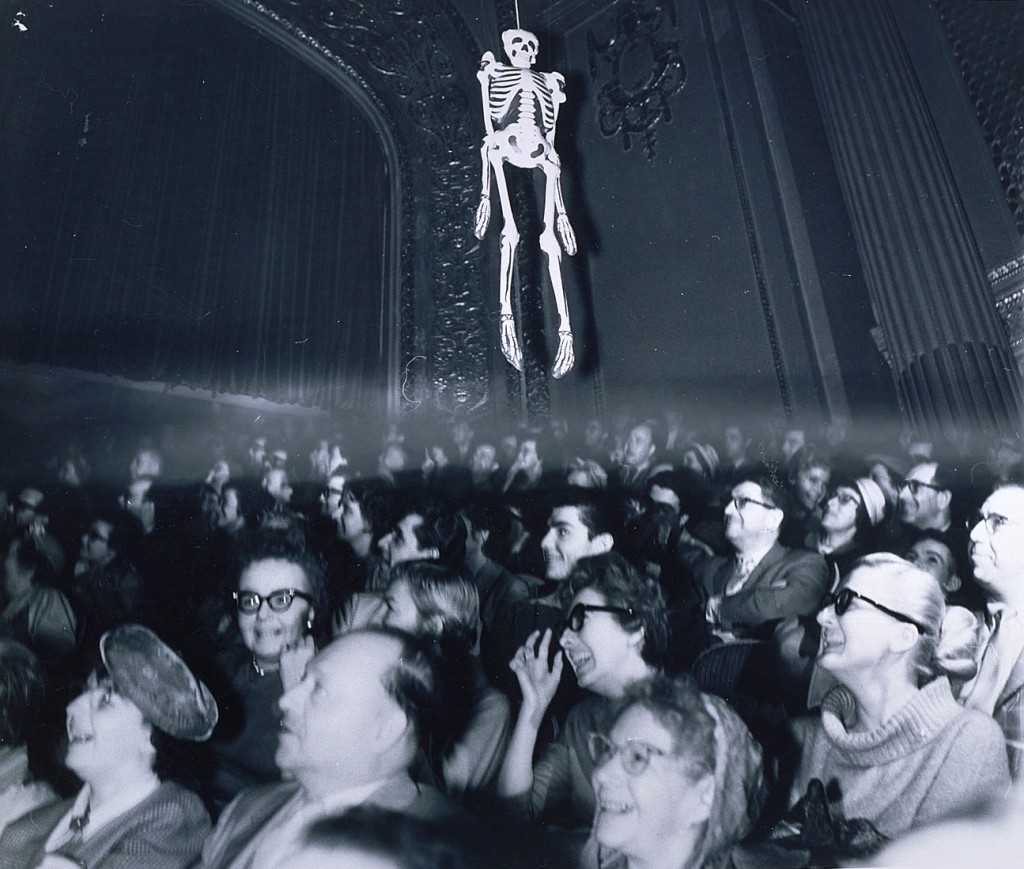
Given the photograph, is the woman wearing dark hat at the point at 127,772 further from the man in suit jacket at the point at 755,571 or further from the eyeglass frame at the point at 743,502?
the eyeglass frame at the point at 743,502

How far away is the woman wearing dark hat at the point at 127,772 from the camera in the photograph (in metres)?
2.50

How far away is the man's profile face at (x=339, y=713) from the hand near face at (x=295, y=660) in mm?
22

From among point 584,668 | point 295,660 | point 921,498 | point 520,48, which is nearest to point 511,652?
point 584,668

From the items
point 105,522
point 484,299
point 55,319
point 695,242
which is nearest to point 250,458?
point 105,522

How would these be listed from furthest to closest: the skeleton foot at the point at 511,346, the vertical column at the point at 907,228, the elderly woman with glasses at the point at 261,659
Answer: the skeleton foot at the point at 511,346 → the vertical column at the point at 907,228 → the elderly woman with glasses at the point at 261,659

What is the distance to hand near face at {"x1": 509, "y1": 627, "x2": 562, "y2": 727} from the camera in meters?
2.74

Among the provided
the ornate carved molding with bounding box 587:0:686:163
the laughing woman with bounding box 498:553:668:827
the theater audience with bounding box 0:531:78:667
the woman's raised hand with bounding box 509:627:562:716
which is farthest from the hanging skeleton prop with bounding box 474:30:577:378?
the theater audience with bounding box 0:531:78:667

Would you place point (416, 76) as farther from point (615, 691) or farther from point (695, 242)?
point (615, 691)

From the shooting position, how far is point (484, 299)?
3.51 meters

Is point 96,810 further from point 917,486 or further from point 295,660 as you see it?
point 917,486

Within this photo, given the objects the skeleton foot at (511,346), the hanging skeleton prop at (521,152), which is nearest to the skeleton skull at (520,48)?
the hanging skeleton prop at (521,152)

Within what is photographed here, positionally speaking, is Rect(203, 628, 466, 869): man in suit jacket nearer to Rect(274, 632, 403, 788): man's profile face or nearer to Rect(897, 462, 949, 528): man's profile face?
Rect(274, 632, 403, 788): man's profile face

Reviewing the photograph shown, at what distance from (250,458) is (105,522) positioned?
0.50 m

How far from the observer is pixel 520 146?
3.54 m
